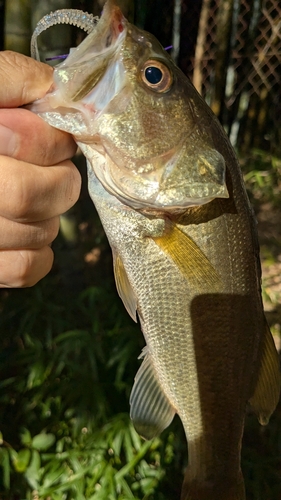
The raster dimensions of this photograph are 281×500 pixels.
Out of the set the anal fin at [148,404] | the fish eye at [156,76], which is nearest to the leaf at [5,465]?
the anal fin at [148,404]

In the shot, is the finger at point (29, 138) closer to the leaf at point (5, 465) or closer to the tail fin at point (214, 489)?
the tail fin at point (214, 489)

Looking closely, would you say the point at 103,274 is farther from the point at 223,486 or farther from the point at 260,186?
the point at 260,186

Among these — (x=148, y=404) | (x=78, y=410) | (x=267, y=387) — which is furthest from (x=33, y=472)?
(x=267, y=387)

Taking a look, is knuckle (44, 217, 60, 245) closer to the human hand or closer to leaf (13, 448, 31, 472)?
the human hand

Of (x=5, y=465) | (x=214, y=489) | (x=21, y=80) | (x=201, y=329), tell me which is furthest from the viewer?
(x=5, y=465)

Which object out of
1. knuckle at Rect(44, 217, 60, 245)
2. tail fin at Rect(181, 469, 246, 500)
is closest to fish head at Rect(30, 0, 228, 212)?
knuckle at Rect(44, 217, 60, 245)

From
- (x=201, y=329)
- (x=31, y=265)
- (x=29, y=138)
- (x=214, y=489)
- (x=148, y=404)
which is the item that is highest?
(x=29, y=138)

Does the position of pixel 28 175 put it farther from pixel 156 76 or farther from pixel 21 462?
pixel 21 462
